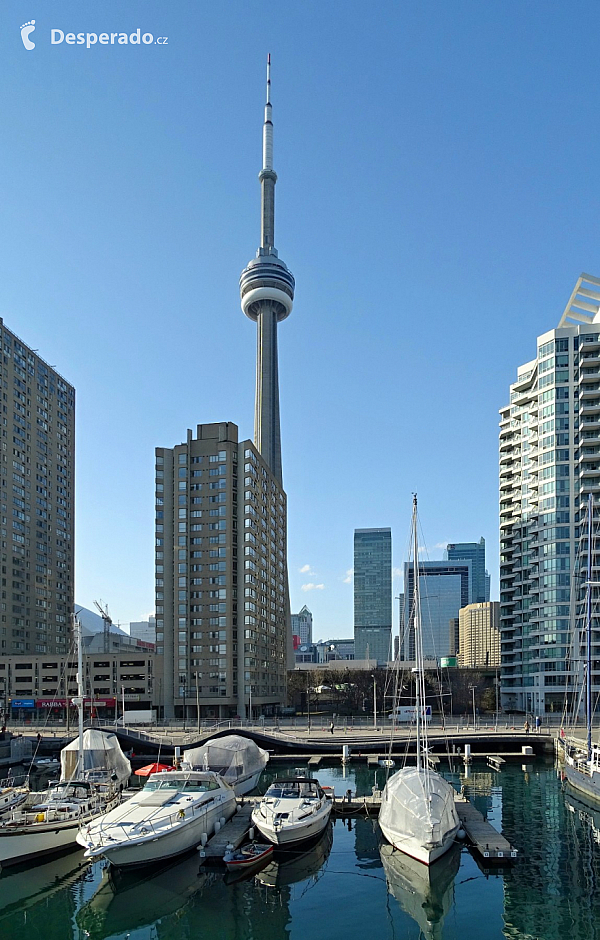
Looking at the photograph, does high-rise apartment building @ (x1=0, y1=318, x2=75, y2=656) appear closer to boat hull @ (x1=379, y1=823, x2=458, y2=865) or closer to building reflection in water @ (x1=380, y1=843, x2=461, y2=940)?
boat hull @ (x1=379, y1=823, x2=458, y2=865)

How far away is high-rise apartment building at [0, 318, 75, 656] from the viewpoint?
16350cm

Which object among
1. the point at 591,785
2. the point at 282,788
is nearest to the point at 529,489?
the point at 591,785

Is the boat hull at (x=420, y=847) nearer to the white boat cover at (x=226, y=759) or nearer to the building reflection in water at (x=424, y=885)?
the building reflection in water at (x=424, y=885)

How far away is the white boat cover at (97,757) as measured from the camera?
57125 mm

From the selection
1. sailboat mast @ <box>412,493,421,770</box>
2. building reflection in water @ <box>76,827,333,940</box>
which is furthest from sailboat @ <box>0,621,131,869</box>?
sailboat mast @ <box>412,493,421,770</box>

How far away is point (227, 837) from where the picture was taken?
43.8 m

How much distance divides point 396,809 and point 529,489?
10183 cm

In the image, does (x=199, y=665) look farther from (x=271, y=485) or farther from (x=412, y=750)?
(x=412, y=750)

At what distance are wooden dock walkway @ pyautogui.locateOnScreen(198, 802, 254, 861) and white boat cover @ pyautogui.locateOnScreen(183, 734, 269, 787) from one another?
4932 millimetres

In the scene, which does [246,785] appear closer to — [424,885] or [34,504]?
[424,885]

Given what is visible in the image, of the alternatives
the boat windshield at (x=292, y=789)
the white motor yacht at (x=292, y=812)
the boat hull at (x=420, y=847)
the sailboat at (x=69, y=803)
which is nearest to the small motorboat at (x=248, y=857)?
the white motor yacht at (x=292, y=812)

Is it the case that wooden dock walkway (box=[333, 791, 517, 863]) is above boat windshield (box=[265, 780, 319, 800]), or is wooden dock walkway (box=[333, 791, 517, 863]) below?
below

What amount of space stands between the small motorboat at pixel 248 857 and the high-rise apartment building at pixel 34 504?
126 metres

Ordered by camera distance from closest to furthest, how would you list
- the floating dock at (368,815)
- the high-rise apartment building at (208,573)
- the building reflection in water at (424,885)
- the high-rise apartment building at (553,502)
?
the building reflection in water at (424,885)
the floating dock at (368,815)
the high-rise apartment building at (553,502)
the high-rise apartment building at (208,573)
